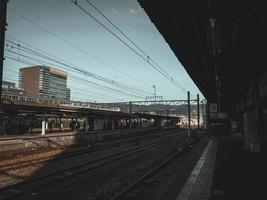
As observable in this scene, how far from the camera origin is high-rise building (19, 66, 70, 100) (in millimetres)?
90062

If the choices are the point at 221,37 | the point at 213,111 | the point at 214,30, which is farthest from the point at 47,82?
the point at 214,30

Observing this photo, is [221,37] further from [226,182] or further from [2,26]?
[2,26]

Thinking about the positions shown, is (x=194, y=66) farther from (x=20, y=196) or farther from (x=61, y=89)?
(x=61, y=89)

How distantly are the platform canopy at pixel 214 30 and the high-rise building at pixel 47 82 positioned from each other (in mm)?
73795

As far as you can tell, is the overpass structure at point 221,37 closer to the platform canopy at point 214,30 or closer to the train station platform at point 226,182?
the platform canopy at point 214,30

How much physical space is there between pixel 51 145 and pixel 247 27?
831 inches

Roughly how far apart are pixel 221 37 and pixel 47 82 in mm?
81741

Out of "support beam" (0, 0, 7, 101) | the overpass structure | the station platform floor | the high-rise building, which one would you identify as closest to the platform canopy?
the overpass structure

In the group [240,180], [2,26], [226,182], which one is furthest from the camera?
[240,180]

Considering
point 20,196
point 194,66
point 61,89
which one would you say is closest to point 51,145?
point 194,66

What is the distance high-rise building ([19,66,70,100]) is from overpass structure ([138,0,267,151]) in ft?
232

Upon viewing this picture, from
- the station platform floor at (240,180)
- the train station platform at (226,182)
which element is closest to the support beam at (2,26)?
the train station platform at (226,182)

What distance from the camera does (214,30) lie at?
11.9m

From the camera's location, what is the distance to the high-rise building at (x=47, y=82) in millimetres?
90062
